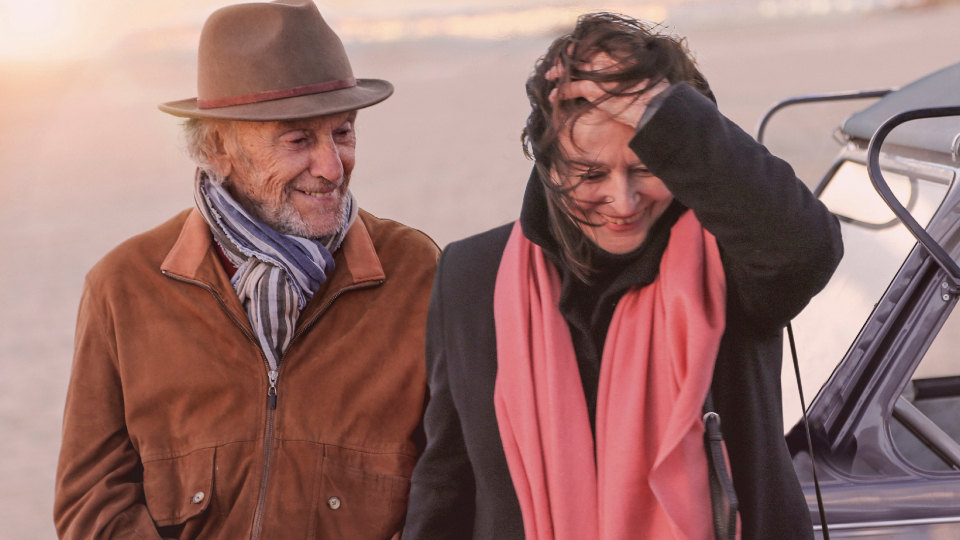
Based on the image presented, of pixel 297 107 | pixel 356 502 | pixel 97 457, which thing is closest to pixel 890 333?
pixel 356 502

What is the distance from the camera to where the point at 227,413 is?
2.24 metres

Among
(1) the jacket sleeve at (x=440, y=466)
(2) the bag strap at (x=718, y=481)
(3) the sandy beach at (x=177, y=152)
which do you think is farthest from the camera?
(3) the sandy beach at (x=177, y=152)

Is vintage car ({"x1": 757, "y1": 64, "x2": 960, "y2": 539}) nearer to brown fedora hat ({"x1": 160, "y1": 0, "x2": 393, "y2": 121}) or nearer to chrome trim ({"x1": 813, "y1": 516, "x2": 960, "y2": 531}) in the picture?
chrome trim ({"x1": 813, "y1": 516, "x2": 960, "y2": 531})

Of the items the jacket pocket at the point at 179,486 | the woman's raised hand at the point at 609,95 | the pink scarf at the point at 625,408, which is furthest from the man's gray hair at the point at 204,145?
the woman's raised hand at the point at 609,95

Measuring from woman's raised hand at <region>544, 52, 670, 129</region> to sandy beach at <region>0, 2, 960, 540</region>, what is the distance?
0.20 m

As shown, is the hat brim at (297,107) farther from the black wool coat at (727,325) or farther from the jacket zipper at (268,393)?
the black wool coat at (727,325)

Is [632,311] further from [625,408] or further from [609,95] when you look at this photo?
[609,95]

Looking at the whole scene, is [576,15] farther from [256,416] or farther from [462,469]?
[256,416]

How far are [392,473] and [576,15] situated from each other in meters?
1.29

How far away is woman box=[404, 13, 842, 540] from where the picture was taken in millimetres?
1318

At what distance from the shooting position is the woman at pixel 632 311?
132cm

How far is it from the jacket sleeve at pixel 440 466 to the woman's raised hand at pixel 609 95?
51cm

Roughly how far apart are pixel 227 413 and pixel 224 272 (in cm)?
38

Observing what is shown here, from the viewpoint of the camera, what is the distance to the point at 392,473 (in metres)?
2.27
